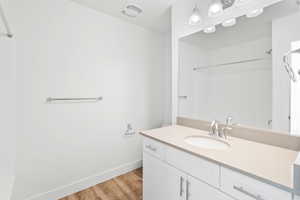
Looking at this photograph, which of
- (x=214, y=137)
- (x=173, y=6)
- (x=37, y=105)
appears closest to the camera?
(x=214, y=137)

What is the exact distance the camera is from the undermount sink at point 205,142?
116cm

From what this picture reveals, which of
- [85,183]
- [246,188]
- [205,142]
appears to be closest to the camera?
[246,188]

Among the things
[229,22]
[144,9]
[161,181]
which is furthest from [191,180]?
[144,9]

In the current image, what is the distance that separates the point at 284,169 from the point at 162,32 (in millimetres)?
2392

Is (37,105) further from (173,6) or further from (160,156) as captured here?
(173,6)

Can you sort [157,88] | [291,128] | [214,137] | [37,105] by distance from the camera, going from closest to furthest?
[291,128] < [214,137] < [37,105] < [157,88]

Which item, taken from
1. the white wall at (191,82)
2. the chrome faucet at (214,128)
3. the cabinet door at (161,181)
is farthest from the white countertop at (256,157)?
the white wall at (191,82)

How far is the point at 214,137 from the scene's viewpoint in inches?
48.9

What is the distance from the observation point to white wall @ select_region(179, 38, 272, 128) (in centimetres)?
115

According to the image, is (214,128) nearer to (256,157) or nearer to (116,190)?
(256,157)

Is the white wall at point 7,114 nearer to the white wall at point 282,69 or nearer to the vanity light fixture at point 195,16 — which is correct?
the vanity light fixture at point 195,16

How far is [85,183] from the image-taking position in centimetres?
175

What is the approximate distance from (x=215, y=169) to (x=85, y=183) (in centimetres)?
163

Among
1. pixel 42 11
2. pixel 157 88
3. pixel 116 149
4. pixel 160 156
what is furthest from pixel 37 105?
pixel 157 88
